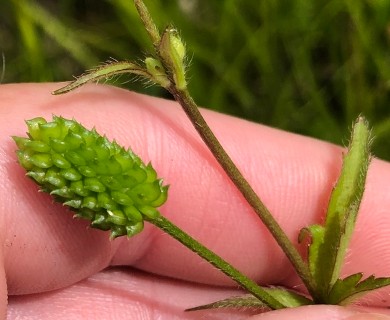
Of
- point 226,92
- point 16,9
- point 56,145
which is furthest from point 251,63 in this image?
point 56,145

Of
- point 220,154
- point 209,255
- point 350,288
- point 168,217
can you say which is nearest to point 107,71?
point 220,154

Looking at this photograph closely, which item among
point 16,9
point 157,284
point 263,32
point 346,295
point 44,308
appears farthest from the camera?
point 263,32

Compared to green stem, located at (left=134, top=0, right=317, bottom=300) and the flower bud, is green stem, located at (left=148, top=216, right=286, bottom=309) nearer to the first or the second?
green stem, located at (left=134, top=0, right=317, bottom=300)

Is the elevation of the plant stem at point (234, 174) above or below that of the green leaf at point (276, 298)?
above

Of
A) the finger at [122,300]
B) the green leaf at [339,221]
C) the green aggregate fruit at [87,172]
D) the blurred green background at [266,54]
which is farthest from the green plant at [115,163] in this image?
the blurred green background at [266,54]

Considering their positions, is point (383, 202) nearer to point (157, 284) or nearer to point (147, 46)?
point (157, 284)

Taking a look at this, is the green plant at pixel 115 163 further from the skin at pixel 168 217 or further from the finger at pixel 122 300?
the finger at pixel 122 300

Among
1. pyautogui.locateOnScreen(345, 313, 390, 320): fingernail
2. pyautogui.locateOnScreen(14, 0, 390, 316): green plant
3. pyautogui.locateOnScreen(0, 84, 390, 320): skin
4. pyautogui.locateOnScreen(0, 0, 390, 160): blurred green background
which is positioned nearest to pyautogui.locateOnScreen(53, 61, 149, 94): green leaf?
pyautogui.locateOnScreen(14, 0, 390, 316): green plant
